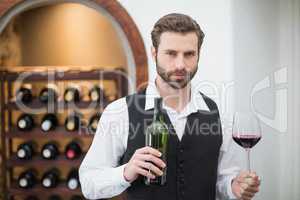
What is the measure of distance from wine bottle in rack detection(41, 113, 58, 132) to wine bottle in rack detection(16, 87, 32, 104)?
0.58ft

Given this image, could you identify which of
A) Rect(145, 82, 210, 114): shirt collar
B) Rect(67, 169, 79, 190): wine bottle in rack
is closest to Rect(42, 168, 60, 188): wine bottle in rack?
Rect(67, 169, 79, 190): wine bottle in rack

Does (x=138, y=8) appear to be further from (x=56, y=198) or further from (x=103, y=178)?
(x=56, y=198)

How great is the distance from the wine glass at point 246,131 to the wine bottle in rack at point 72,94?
1403 millimetres

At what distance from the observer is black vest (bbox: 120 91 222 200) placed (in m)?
1.74

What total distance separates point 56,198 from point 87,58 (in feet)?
4.34

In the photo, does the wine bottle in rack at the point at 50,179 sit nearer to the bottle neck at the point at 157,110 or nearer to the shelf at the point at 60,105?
the shelf at the point at 60,105

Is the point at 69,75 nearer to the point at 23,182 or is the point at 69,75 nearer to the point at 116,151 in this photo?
the point at 23,182

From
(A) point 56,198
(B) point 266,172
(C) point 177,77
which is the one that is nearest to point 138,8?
(C) point 177,77

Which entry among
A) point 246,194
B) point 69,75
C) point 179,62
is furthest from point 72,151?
point 246,194

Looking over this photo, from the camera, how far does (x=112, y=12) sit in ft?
6.73

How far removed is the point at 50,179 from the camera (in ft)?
9.33

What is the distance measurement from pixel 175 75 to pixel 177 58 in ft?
0.24

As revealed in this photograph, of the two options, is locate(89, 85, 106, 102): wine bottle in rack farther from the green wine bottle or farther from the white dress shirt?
the green wine bottle

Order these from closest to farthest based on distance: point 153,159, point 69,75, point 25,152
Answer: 1. point 153,159
2. point 69,75
3. point 25,152
